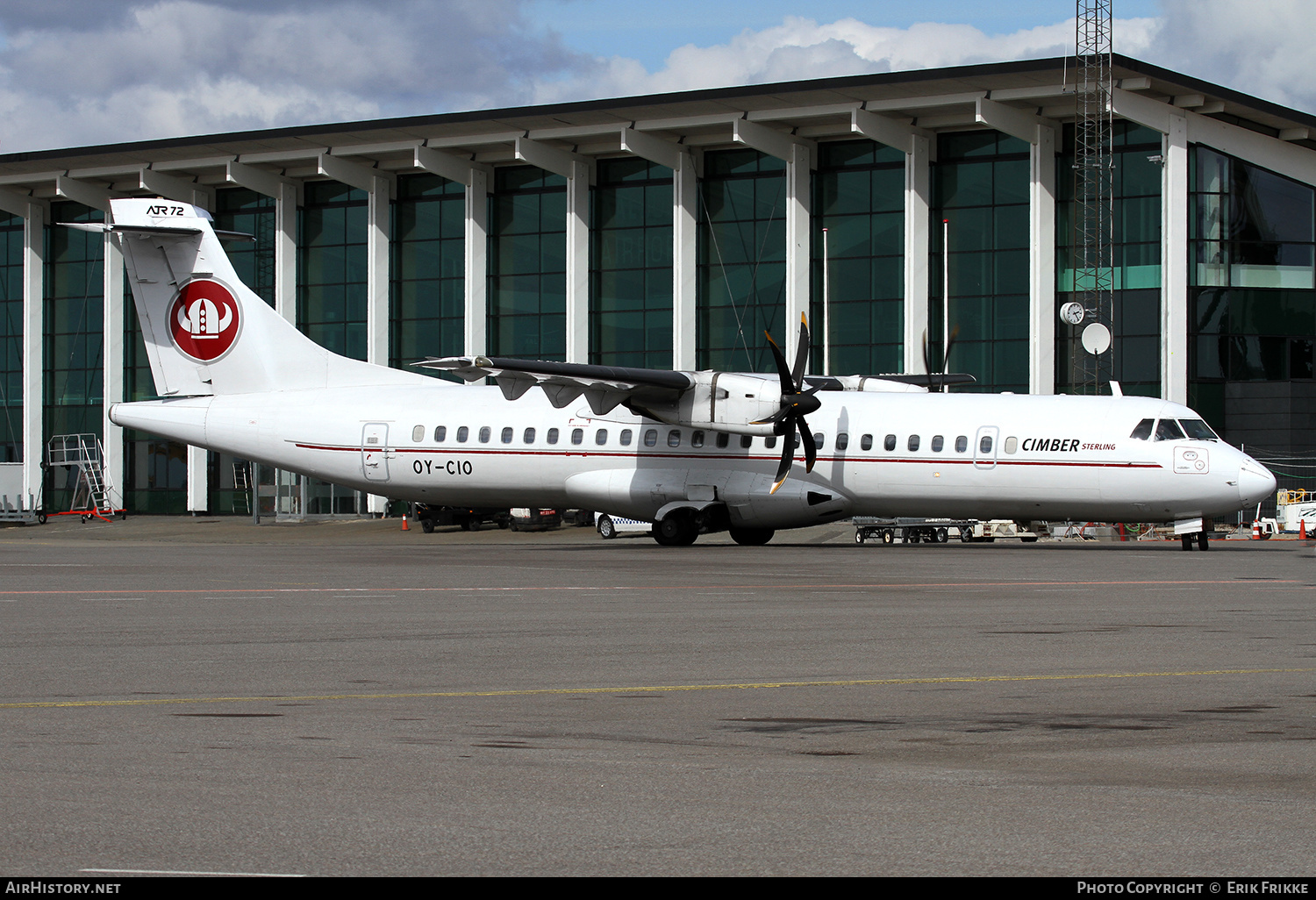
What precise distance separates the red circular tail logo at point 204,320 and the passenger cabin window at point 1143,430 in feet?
66.1

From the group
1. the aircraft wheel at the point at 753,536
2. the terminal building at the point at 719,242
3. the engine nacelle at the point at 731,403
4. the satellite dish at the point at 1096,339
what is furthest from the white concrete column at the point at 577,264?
the engine nacelle at the point at 731,403

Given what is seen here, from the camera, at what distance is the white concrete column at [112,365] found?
201 feet

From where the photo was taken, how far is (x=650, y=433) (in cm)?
2844

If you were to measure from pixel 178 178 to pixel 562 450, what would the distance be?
3993 cm

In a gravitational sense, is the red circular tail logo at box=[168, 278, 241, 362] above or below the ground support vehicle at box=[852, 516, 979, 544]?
above

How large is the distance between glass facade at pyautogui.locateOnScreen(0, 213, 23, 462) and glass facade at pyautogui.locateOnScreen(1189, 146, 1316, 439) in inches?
2073

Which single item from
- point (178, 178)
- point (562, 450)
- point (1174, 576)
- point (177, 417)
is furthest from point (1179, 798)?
point (178, 178)

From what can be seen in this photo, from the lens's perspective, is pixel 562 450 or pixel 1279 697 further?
pixel 562 450

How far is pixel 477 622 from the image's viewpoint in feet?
40.7

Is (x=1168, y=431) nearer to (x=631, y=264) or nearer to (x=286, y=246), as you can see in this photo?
(x=631, y=264)

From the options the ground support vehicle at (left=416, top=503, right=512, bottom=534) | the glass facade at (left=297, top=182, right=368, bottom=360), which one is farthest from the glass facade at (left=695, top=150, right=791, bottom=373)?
the glass facade at (left=297, top=182, right=368, bottom=360)

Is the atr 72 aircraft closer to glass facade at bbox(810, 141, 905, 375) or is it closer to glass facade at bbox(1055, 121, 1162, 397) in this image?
glass facade at bbox(1055, 121, 1162, 397)

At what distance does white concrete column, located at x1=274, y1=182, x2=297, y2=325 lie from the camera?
5916 cm
